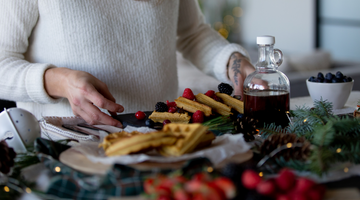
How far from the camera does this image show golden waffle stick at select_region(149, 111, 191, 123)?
0.91 meters

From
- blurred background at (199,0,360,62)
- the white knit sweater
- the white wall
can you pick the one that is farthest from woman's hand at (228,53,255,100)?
the white wall

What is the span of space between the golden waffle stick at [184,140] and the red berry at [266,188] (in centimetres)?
18

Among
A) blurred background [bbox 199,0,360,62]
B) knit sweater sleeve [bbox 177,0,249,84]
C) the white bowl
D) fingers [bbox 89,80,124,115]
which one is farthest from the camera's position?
blurred background [bbox 199,0,360,62]

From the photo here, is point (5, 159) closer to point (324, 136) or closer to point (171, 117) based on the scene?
point (171, 117)

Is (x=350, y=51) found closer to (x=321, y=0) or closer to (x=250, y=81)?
(x=321, y=0)

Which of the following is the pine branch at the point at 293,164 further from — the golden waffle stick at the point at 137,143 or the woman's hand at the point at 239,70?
the woman's hand at the point at 239,70

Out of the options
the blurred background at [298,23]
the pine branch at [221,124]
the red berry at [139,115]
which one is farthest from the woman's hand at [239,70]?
the blurred background at [298,23]

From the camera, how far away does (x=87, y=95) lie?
89cm

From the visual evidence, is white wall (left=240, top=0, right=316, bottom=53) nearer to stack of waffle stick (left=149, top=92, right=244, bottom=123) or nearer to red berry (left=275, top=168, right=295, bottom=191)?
stack of waffle stick (left=149, top=92, right=244, bottom=123)

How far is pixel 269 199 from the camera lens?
44 cm

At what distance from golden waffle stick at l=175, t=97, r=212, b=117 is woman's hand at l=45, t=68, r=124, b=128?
18cm

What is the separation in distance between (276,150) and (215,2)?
6.49 metres

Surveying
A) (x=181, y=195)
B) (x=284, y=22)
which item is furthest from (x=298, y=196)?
(x=284, y=22)

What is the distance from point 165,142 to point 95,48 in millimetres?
729
